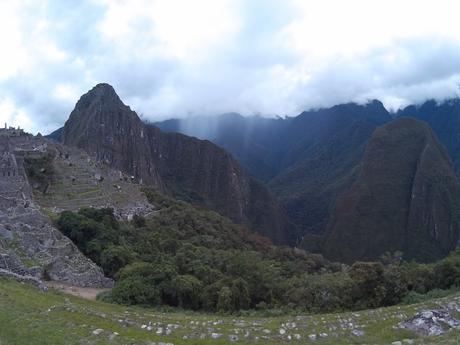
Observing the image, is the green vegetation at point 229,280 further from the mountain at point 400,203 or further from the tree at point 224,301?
the mountain at point 400,203

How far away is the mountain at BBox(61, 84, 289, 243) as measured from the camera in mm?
131000

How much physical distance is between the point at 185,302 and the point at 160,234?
66.1ft

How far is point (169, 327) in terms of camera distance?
1523 centimetres

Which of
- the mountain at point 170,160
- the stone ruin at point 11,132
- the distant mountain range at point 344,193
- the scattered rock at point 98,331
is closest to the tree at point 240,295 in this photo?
the scattered rock at point 98,331

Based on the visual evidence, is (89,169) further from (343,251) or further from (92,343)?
(343,251)

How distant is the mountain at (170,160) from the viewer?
131000mm

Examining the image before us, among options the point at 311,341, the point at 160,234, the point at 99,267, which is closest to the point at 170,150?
the point at 160,234

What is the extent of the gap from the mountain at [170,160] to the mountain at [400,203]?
32.2 metres

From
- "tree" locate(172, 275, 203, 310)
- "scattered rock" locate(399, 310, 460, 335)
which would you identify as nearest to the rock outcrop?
"tree" locate(172, 275, 203, 310)

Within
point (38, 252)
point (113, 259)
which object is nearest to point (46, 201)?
point (113, 259)

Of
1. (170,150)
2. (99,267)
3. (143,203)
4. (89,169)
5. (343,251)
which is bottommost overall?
(343,251)

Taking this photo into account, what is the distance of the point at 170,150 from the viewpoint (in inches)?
6663

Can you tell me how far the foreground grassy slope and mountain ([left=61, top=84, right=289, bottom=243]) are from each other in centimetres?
10990

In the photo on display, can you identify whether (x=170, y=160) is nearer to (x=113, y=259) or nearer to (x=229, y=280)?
(x=113, y=259)
